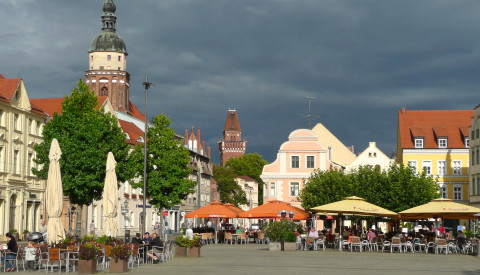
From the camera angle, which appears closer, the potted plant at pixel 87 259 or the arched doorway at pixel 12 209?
the potted plant at pixel 87 259

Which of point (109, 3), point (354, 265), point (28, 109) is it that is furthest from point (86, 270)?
point (109, 3)

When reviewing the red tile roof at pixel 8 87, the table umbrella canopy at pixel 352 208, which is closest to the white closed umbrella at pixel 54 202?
the table umbrella canopy at pixel 352 208

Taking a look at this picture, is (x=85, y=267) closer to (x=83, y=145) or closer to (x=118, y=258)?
(x=118, y=258)

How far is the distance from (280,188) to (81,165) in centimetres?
3010

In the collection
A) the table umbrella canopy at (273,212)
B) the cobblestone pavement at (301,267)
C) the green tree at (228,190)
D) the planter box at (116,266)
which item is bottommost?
the cobblestone pavement at (301,267)

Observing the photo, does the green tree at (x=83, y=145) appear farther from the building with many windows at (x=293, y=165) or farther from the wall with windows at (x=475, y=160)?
the wall with windows at (x=475, y=160)

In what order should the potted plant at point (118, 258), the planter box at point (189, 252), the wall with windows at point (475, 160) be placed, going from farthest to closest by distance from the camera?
1. the wall with windows at point (475, 160)
2. the planter box at point (189, 252)
3. the potted plant at point (118, 258)

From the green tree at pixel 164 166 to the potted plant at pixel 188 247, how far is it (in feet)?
64.6

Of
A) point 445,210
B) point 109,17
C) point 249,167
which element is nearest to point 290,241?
point 445,210

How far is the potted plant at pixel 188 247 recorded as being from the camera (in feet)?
101

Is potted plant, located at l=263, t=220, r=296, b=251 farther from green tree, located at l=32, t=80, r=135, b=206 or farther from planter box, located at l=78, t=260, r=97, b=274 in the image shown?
planter box, located at l=78, t=260, r=97, b=274

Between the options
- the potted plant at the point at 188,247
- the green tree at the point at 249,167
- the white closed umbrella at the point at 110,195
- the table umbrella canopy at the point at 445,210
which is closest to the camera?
the potted plant at the point at 188,247

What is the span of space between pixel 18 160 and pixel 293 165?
27858 mm

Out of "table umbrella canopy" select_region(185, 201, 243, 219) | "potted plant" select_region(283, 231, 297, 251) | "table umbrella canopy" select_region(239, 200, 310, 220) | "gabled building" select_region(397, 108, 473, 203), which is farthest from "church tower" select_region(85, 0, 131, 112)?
"potted plant" select_region(283, 231, 297, 251)
